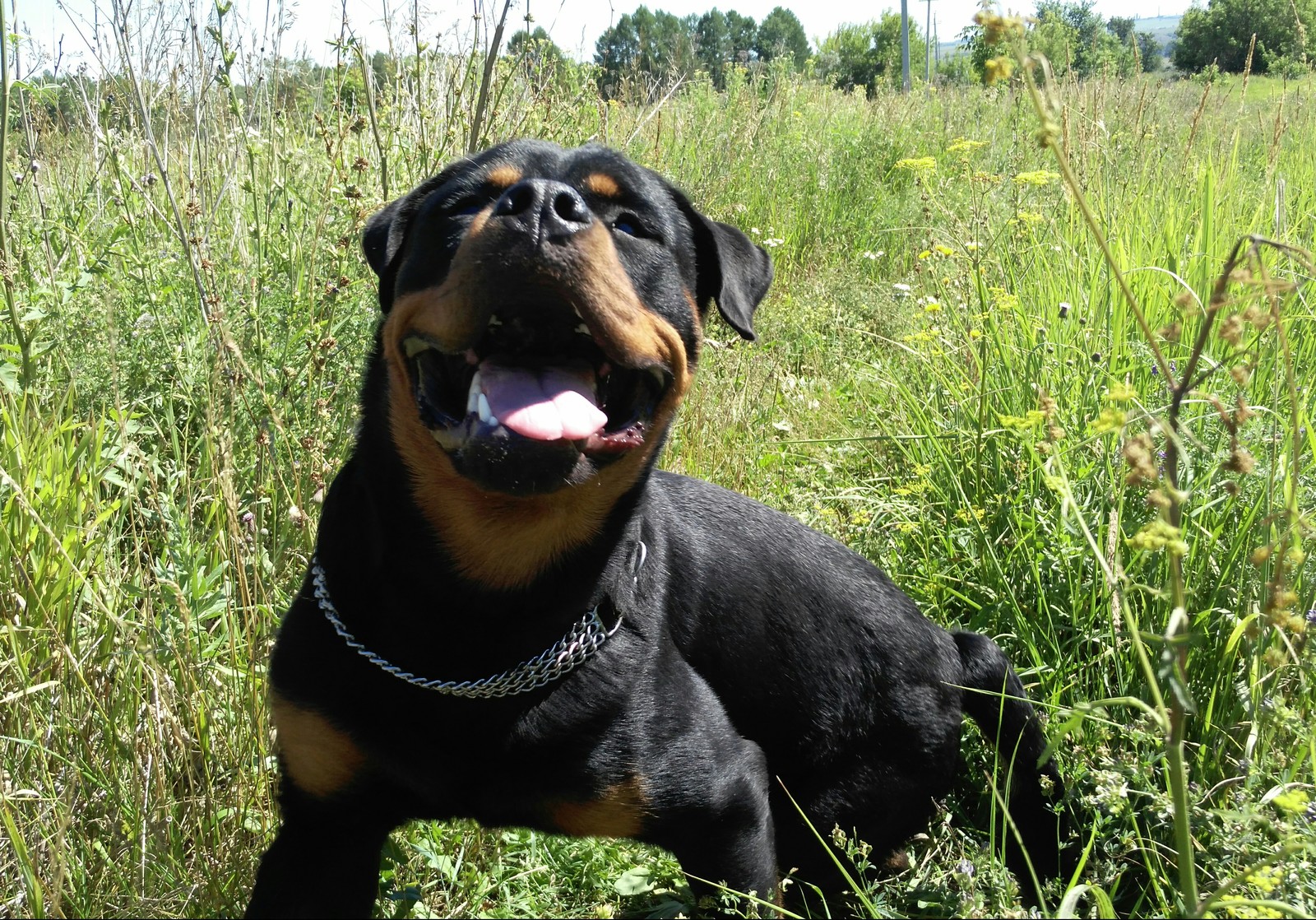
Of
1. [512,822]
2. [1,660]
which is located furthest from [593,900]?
[1,660]

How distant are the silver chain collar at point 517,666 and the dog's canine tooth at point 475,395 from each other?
1.56 feet

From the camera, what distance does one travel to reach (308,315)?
330cm

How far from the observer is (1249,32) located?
322 inches

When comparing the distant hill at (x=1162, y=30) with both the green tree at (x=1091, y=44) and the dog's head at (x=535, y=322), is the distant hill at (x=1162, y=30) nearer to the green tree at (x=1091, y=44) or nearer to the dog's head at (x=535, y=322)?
the green tree at (x=1091, y=44)

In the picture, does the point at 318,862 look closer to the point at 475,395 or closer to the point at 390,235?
the point at 475,395

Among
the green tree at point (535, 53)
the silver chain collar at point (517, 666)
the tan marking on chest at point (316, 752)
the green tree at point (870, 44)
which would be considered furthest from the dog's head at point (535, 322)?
the green tree at point (870, 44)

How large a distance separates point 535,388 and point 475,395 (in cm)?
13

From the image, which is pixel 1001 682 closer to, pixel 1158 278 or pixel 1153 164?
pixel 1158 278

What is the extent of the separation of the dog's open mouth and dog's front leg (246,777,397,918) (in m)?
0.77

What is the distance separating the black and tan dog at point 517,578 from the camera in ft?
6.65

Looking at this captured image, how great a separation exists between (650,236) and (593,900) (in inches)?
62.6

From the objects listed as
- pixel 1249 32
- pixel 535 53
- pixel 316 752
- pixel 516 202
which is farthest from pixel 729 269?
pixel 1249 32

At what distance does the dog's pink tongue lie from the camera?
6.55ft

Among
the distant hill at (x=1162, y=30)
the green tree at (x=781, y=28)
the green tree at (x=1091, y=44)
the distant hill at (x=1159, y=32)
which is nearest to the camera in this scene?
the green tree at (x=1091, y=44)
